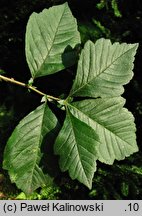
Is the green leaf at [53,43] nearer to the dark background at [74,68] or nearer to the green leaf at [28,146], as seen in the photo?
the green leaf at [28,146]

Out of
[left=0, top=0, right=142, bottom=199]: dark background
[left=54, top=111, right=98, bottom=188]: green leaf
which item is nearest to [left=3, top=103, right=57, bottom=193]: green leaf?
[left=54, top=111, right=98, bottom=188]: green leaf

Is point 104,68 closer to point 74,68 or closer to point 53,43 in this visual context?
point 53,43

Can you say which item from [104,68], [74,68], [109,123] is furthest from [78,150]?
[74,68]

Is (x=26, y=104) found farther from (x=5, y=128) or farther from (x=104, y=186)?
(x=104, y=186)

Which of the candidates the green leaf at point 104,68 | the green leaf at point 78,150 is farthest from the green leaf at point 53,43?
the green leaf at point 78,150

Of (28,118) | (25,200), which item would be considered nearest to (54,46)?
(28,118)
